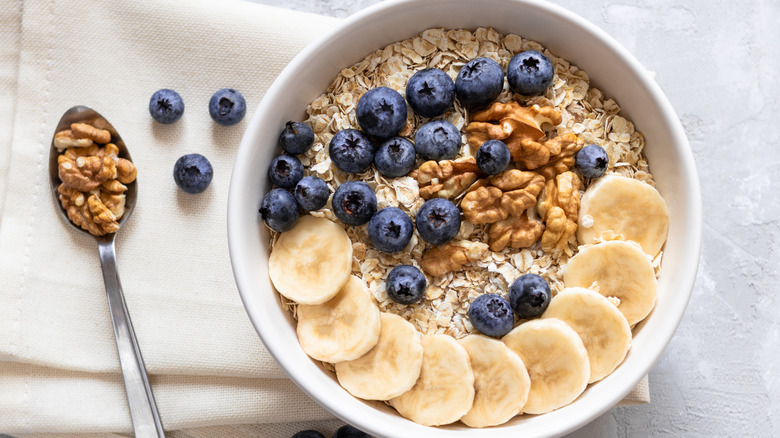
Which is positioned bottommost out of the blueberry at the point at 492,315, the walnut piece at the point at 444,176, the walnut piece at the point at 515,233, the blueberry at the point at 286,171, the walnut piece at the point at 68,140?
the blueberry at the point at 492,315

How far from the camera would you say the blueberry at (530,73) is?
1.29 m

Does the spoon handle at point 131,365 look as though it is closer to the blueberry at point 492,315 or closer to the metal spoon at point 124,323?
the metal spoon at point 124,323

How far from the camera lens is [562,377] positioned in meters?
1.27

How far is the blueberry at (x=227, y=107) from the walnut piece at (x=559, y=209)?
0.70 meters

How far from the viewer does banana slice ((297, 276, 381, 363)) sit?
1277mm

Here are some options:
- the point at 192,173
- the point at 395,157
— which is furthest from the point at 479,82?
the point at 192,173

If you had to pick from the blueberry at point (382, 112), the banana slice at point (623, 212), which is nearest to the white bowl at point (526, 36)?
the banana slice at point (623, 212)

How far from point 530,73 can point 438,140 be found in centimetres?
22

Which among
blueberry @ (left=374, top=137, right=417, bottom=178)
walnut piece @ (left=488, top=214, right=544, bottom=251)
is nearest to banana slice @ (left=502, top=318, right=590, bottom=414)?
walnut piece @ (left=488, top=214, right=544, bottom=251)

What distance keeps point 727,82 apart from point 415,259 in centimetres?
95

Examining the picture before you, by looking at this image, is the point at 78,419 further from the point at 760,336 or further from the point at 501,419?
the point at 760,336

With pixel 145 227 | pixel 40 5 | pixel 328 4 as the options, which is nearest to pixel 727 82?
pixel 328 4

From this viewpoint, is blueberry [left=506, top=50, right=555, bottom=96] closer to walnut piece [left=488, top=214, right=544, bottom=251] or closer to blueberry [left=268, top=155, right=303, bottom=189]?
walnut piece [left=488, top=214, right=544, bottom=251]

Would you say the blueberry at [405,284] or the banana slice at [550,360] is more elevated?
the blueberry at [405,284]
